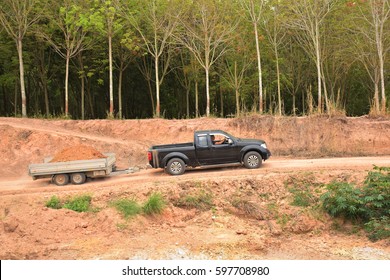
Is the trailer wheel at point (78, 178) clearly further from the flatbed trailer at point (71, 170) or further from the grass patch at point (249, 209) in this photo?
the grass patch at point (249, 209)

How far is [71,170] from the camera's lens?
17.0 metres

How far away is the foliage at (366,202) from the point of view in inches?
526

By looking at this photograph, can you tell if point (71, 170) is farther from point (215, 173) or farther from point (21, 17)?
point (21, 17)

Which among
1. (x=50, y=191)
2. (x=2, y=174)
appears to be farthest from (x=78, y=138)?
(x=50, y=191)


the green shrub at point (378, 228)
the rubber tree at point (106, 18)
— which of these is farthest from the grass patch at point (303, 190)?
the rubber tree at point (106, 18)

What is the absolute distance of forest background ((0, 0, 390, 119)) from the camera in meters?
27.6

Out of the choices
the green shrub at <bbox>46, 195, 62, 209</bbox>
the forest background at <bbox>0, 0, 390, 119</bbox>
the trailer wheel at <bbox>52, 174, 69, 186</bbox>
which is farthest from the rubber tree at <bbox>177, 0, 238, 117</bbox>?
the green shrub at <bbox>46, 195, 62, 209</bbox>

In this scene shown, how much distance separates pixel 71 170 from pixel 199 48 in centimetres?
1527

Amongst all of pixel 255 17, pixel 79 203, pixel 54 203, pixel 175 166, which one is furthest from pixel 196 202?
pixel 255 17

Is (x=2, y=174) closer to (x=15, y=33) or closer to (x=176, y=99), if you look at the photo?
(x=15, y=33)

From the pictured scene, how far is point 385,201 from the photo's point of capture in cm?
1366

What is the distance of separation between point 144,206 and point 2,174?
982cm

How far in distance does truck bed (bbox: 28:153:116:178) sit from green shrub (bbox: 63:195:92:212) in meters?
2.35

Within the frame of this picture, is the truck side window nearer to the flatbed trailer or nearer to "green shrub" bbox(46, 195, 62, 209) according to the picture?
the flatbed trailer
